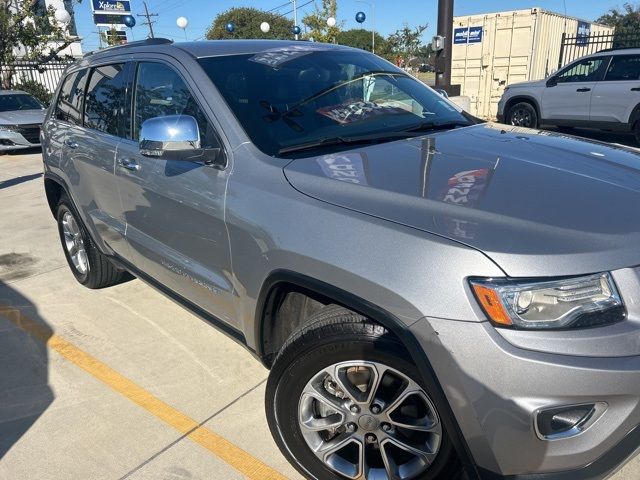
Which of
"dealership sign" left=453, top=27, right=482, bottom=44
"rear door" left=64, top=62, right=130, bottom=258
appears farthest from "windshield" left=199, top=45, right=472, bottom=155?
"dealership sign" left=453, top=27, right=482, bottom=44

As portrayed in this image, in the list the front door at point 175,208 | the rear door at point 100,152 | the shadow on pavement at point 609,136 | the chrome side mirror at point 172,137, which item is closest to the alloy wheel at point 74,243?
the rear door at point 100,152

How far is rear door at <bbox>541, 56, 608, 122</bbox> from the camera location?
33.1 feet

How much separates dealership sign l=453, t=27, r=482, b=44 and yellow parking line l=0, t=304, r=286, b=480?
1484 cm

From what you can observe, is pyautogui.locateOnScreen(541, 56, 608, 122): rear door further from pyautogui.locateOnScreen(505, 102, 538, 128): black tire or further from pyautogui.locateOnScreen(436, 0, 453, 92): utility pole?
pyautogui.locateOnScreen(436, 0, 453, 92): utility pole

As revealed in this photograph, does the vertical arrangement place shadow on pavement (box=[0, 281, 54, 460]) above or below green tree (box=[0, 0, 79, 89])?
below

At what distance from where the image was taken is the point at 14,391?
2.98 m

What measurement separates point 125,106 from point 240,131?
4.13 feet

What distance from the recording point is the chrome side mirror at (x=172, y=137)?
233 centimetres

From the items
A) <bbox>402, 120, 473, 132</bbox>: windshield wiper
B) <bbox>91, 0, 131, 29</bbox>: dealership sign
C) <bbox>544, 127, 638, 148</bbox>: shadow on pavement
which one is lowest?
<bbox>544, 127, 638, 148</bbox>: shadow on pavement

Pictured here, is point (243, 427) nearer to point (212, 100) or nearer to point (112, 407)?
point (112, 407)

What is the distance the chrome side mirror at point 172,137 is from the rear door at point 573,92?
9.93 meters

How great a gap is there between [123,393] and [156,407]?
0.26 m

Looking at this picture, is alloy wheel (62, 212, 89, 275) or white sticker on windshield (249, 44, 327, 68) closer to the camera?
white sticker on windshield (249, 44, 327, 68)

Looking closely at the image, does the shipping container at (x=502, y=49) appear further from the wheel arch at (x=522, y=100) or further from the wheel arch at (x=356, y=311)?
the wheel arch at (x=356, y=311)
